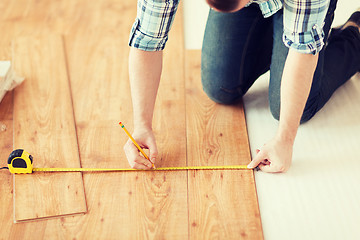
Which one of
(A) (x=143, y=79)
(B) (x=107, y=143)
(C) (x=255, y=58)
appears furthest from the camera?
(C) (x=255, y=58)

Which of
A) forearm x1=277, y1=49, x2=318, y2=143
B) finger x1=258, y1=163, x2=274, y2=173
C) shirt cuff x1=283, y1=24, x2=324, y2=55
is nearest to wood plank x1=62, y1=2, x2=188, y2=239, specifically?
finger x1=258, y1=163, x2=274, y2=173

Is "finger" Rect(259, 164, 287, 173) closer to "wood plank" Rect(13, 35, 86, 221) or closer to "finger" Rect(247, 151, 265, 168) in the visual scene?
"finger" Rect(247, 151, 265, 168)

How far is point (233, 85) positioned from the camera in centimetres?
200

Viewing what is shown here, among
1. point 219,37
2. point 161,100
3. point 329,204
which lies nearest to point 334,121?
point 329,204

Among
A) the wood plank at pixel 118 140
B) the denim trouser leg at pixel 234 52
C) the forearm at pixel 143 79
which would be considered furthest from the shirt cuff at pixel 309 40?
the wood plank at pixel 118 140

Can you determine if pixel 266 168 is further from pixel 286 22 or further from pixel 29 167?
pixel 29 167

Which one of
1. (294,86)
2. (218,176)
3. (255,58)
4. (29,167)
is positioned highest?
(294,86)

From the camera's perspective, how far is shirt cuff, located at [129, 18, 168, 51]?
156 cm

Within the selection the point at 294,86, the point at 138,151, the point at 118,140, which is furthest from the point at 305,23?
the point at 118,140

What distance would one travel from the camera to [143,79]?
65.5 inches

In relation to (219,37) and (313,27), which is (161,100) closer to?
(219,37)

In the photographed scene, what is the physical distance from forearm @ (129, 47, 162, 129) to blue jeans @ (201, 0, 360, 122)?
0.40m

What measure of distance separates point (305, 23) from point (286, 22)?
77 mm

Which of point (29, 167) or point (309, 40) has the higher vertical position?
point (309, 40)
